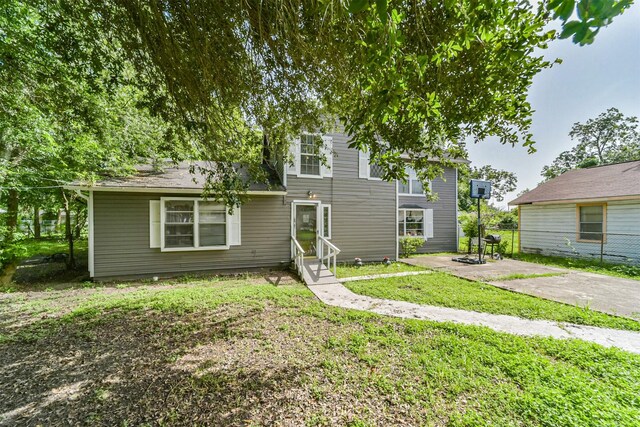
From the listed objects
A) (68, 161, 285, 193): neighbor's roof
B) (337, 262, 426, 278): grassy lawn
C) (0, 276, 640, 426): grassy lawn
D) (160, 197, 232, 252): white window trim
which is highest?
(68, 161, 285, 193): neighbor's roof

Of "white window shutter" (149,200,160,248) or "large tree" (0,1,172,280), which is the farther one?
"white window shutter" (149,200,160,248)

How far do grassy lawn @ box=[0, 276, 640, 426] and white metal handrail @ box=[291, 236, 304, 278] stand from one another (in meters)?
2.87

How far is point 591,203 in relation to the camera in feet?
33.2

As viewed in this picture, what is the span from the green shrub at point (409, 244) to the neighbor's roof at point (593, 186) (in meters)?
5.53

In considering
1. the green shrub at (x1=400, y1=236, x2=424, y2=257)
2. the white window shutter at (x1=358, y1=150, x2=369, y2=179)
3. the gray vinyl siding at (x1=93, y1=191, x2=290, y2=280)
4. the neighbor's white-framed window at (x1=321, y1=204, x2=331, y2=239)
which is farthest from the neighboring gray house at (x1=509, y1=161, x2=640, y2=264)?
the gray vinyl siding at (x1=93, y1=191, x2=290, y2=280)

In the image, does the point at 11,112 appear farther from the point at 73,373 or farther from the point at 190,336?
the point at 190,336

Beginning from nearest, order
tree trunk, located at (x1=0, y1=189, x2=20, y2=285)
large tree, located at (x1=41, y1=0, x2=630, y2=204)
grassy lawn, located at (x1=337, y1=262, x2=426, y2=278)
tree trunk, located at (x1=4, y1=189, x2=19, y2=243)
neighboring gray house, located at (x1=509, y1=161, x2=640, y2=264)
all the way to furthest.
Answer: large tree, located at (x1=41, y1=0, x2=630, y2=204), tree trunk, located at (x1=0, y1=189, x2=20, y2=285), tree trunk, located at (x1=4, y1=189, x2=19, y2=243), grassy lawn, located at (x1=337, y1=262, x2=426, y2=278), neighboring gray house, located at (x1=509, y1=161, x2=640, y2=264)

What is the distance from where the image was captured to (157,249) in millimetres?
7363

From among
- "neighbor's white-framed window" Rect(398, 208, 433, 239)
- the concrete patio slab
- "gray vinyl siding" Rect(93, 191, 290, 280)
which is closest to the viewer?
the concrete patio slab

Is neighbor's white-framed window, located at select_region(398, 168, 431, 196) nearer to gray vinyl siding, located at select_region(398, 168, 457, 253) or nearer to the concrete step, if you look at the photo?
gray vinyl siding, located at select_region(398, 168, 457, 253)

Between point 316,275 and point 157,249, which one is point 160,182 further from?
point 316,275

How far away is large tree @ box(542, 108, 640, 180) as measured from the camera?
26.3 metres

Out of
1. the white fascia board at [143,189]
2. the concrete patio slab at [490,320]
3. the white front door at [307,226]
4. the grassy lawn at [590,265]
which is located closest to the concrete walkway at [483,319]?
the concrete patio slab at [490,320]

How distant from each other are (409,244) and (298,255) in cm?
560
